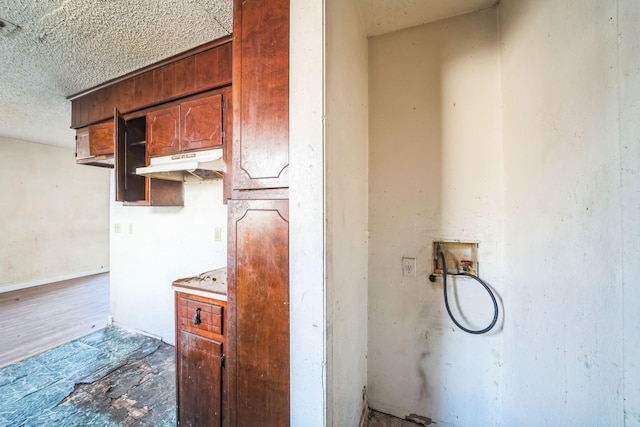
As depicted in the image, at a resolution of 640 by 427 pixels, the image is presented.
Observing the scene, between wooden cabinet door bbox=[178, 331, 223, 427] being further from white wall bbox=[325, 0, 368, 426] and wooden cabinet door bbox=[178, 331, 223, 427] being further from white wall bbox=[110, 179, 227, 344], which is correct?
white wall bbox=[110, 179, 227, 344]

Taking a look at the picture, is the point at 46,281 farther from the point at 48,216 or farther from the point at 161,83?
the point at 161,83

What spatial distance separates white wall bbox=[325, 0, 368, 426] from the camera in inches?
34.9

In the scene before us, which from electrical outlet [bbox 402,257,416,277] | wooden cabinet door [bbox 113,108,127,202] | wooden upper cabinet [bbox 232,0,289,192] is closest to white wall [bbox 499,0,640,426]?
electrical outlet [bbox 402,257,416,277]

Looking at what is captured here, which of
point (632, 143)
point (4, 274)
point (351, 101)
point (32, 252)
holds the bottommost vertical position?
point (4, 274)

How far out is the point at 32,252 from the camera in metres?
3.93

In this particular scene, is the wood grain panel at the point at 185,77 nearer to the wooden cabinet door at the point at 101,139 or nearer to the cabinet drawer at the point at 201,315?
the wooden cabinet door at the point at 101,139

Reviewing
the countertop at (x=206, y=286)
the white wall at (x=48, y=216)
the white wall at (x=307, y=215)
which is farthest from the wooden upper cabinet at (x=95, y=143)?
the white wall at (x=48, y=216)

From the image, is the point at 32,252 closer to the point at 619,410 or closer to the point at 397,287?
the point at 397,287

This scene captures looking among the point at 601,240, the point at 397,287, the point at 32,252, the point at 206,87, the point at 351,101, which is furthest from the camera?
the point at 32,252

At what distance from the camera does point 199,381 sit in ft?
4.10

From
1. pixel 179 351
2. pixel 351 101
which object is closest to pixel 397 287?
pixel 351 101

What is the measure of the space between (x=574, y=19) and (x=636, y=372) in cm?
107

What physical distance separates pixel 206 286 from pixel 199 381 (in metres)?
0.49

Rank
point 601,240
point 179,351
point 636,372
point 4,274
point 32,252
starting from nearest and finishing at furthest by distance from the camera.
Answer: point 636,372, point 601,240, point 179,351, point 4,274, point 32,252
